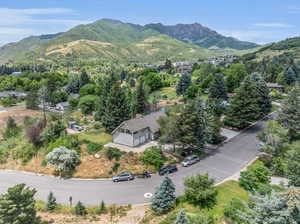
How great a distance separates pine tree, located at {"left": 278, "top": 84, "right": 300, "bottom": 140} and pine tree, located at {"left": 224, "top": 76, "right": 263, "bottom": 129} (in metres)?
5.20

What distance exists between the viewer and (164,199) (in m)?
21.6

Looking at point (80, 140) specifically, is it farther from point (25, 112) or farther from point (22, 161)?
point (25, 112)

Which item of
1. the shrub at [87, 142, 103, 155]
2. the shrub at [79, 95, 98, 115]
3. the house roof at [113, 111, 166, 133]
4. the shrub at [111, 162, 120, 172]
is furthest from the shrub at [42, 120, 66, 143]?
the shrub at [79, 95, 98, 115]

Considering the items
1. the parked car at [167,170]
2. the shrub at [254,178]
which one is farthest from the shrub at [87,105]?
the shrub at [254,178]

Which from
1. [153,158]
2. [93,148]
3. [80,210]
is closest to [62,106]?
[93,148]

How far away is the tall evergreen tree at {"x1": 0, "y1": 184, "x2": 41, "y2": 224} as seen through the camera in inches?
677

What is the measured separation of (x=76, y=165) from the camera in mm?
31266

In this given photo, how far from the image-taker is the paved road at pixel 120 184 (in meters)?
25.2

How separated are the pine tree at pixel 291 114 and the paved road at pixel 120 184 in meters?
7.37

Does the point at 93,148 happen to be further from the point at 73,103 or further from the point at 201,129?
the point at 73,103

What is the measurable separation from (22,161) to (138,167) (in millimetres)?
18711

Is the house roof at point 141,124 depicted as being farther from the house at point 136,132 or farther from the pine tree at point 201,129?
the pine tree at point 201,129

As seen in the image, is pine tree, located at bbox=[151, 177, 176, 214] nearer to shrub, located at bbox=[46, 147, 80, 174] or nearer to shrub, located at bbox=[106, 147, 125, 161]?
shrub, located at bbox=[106, 147, 125, 161]

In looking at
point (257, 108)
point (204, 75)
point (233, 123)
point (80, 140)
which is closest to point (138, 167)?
point (80, 140)
